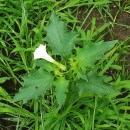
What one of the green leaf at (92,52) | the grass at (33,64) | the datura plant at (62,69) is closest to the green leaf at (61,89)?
the datura plant at (62,69)

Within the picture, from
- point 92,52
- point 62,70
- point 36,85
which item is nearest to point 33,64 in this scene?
point 62,70

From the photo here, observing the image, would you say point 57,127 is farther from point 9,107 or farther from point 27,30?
point 27,30

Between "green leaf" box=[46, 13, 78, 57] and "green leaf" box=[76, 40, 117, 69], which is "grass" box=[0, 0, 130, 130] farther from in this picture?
"green leaf" box=[76, 40, 117, 69]

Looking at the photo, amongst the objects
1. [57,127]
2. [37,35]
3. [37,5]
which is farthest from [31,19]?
[57,127]

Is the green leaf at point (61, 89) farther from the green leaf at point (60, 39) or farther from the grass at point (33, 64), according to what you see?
the grass at point (33, 64)

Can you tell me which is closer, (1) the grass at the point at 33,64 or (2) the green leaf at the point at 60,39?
(2) the green leaf at the point at 60,39

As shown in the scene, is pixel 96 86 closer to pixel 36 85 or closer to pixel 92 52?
pixel 92 52
